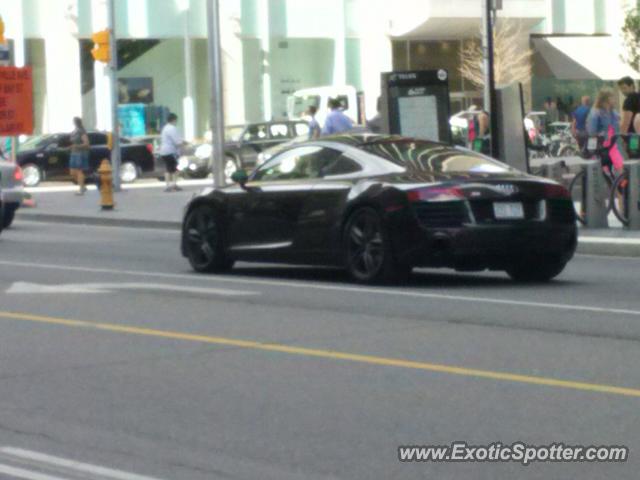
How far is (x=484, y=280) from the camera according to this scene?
16.0 meters

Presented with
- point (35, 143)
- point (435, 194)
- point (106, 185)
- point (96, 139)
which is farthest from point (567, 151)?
point (435, 194)

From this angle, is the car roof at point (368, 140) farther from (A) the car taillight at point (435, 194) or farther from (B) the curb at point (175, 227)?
(B) the curb at point (175, 227)

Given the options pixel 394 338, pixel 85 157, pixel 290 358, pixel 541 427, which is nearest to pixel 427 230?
pixel 394 338

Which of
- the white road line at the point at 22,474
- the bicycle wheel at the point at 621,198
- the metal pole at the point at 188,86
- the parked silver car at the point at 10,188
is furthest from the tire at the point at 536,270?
the metal pole at the point at 188,86

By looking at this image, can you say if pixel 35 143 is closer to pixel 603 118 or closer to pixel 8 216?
pixel 8 216

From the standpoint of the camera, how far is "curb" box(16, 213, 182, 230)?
26.6 metres

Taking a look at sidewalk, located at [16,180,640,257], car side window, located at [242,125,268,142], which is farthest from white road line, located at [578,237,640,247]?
car side window, located at [242,125,268,142]

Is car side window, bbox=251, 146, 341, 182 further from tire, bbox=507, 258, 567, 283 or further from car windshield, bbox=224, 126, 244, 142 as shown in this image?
car windshield, bbox=224, 126, 244, 142

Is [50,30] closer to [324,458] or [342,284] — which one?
[342,284]

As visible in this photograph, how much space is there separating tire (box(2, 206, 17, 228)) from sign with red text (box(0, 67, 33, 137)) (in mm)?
6056

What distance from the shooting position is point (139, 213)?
94.8 ft

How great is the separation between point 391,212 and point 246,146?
29.8m

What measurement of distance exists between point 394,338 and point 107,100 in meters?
45.0

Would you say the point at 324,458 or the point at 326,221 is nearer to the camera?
the point at 324,458
